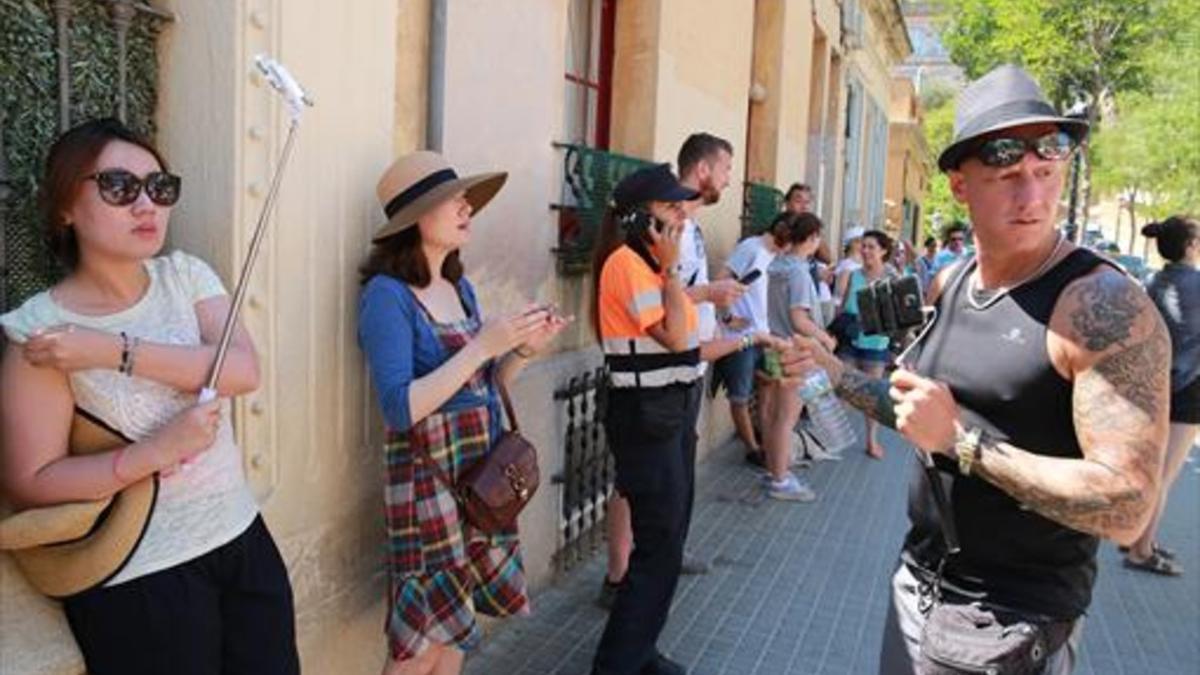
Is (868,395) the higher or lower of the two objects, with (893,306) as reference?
lower

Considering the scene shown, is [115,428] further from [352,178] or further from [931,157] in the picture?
[931,157]

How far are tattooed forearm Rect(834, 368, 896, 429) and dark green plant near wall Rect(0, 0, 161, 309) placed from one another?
6.44ft

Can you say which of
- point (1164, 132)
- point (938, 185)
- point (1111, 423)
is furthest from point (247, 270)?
point (938, 185)

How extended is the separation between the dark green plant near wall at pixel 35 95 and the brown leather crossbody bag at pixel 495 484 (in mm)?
1136

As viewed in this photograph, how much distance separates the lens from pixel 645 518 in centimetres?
359

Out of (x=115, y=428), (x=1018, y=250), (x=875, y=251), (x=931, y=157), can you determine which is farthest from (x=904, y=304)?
(x=931, y=157)

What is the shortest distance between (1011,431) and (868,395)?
50 cm

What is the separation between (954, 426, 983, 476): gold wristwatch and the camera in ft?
6.29

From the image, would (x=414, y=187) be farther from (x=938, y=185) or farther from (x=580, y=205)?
(x=938, y=185)

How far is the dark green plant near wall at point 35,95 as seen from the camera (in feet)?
6.82

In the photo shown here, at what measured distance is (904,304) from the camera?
254 centimetres

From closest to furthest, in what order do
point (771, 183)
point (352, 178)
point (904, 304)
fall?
point (904, 304)
point (352, 178)
point (771, 183)

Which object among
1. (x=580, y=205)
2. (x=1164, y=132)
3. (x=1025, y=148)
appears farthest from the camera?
(x=1164, y=132)

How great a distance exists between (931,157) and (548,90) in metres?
32.4
